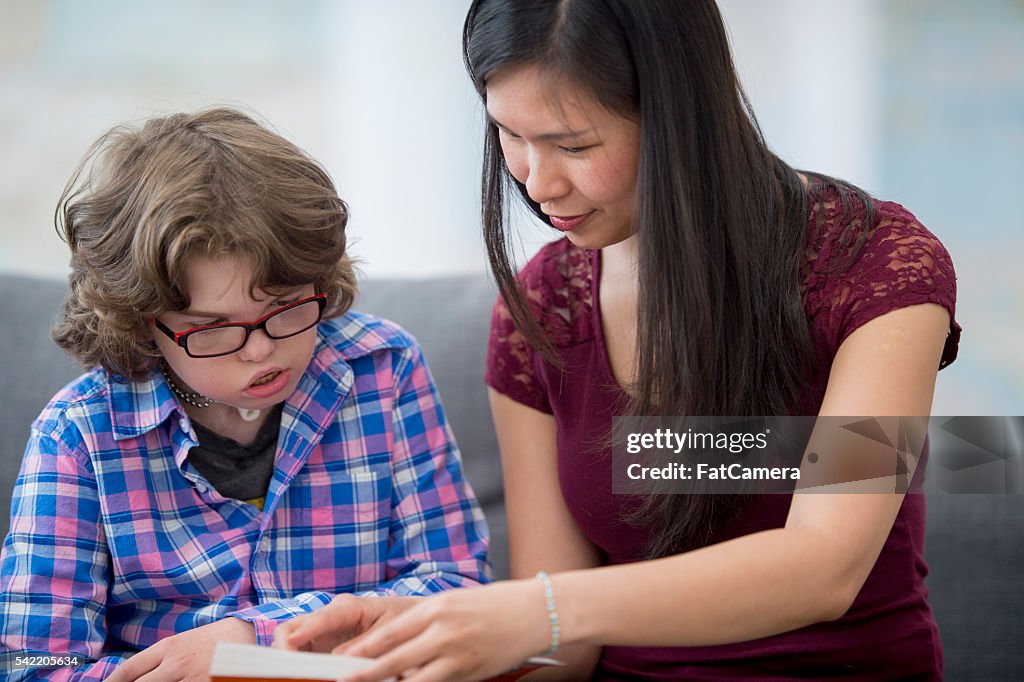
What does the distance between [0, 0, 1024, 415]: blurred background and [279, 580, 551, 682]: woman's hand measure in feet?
4.53

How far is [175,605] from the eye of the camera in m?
1.31

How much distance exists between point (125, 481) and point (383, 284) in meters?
0.66

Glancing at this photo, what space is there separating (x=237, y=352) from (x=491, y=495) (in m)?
0.61

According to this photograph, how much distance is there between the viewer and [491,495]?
1.67 meters

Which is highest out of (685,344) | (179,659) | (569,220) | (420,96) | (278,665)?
(420,96)

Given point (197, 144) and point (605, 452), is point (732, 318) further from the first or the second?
point (197, 144)

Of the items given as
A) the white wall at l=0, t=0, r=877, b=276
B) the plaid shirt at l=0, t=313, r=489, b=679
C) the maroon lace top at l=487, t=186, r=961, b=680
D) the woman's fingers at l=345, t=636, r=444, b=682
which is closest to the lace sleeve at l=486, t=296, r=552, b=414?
the maroon lace top at l=487, t=186, r=961, b=680

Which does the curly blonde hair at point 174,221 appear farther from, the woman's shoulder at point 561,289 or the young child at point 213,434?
the woman's shoulder at point 561,289

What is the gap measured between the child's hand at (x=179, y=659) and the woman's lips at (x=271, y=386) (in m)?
0.28

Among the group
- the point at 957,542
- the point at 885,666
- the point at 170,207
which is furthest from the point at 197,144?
the point at 957,542

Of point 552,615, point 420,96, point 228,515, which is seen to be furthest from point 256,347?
point 420,96

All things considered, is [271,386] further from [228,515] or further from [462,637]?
[462,637]

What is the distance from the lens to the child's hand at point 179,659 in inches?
44.8

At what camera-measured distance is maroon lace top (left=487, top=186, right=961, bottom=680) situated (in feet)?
3.73
